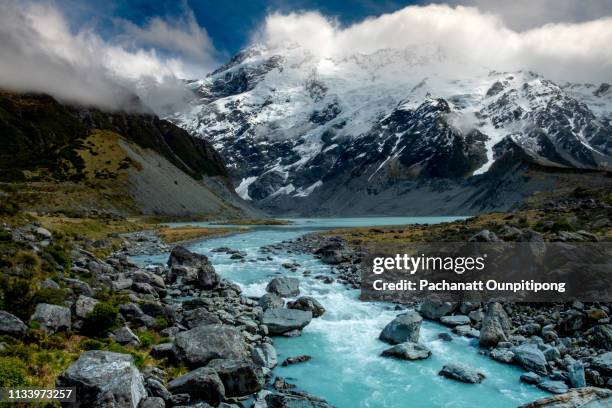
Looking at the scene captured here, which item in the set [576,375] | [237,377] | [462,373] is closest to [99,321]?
[237,377]

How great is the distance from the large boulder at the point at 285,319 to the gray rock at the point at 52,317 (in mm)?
12836

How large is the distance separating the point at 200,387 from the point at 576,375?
18.1 meters

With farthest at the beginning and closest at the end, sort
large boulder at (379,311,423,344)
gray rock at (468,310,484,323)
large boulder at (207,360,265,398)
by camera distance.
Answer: gray rock at (468,310,484,323), large boulder at (379,311,423,344), large boulder at (207,360,265,398)

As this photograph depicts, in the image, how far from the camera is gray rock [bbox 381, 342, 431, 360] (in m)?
26.7

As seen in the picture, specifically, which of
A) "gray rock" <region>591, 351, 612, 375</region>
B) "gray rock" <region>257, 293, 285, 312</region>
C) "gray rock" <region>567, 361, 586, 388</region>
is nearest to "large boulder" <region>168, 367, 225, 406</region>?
"gray rock" <region>257, 293, 285, 312</region>

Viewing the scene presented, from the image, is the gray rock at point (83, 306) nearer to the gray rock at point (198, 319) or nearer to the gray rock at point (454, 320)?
the gray rock at point (198, 319)

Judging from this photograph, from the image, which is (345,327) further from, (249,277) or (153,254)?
(153,254)

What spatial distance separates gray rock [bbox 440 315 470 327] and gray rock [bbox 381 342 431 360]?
19.6 ft

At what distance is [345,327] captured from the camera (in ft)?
109

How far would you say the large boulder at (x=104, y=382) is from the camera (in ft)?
50.2

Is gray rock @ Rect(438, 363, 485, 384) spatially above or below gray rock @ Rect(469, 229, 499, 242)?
below

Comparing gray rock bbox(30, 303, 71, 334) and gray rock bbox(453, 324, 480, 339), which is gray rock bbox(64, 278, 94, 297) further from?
gray rock bbox(453, 324, 480, 339)

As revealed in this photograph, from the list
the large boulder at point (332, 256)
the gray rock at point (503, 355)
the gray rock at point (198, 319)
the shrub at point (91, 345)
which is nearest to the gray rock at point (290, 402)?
the shrub at point (91, 345)

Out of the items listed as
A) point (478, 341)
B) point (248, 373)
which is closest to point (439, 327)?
point (478, 341)
